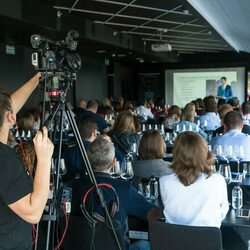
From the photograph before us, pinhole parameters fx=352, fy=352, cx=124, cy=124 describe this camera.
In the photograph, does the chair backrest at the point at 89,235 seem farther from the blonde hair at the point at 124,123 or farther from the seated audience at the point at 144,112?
the seated audience at the point at 144,112

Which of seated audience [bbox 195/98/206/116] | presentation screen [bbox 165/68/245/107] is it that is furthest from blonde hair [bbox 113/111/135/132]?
presentation screen [bbox 165/68/245/107]

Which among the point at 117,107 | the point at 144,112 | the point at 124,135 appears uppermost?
the point at 117,107

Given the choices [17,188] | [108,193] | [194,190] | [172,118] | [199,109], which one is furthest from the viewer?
[199,109]

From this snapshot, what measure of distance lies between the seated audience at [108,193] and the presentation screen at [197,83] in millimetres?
12836

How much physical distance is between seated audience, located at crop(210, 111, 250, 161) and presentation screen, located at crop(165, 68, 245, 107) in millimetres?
10696

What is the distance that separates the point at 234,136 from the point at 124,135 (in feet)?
4.69

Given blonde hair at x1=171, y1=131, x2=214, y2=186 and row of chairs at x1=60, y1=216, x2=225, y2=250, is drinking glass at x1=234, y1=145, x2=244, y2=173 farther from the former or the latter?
row of chairs at x1=60, y1=216, x2=225, y2=250

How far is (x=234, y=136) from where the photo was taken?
404cm

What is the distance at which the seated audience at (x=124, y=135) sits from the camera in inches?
184

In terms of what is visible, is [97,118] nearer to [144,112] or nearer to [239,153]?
[144,112]

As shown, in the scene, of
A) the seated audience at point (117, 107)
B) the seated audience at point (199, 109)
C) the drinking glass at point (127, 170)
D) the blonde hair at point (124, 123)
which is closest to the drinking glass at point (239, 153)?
the drinking glass at point (127, 170)

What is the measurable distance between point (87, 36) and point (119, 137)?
3.43 metres

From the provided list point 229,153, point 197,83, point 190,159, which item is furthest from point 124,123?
point 197,83

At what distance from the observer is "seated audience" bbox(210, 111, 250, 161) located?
399cm
